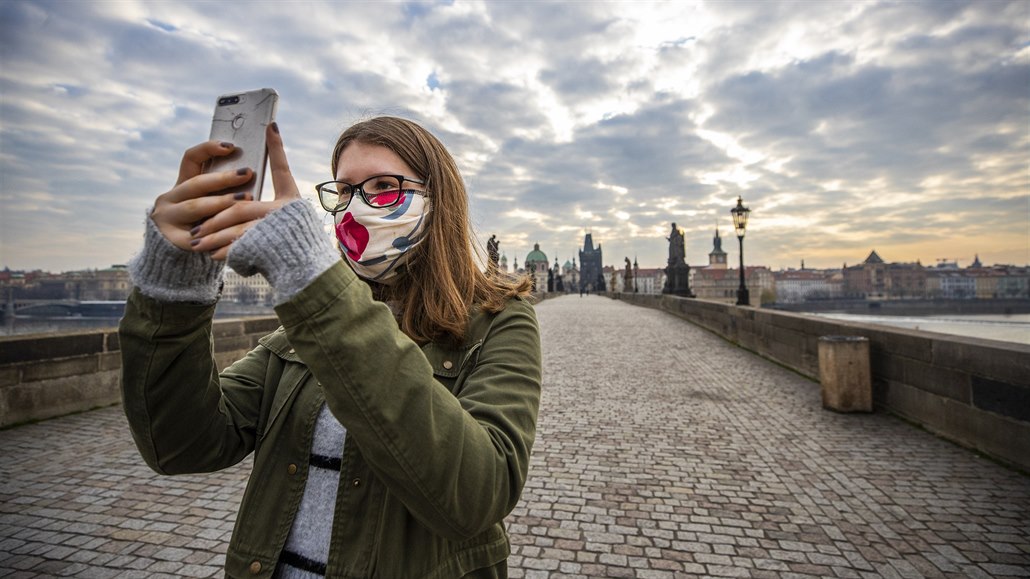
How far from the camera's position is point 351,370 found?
0.89 meters

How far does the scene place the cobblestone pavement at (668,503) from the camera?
10.7 ft

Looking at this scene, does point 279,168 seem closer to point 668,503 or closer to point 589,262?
point 668,503

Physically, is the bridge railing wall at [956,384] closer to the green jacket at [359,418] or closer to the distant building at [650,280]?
the green jacket at [359,418]

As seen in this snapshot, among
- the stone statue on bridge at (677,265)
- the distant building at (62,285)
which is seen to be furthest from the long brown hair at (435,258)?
the stone statue on bridge at (677,265)

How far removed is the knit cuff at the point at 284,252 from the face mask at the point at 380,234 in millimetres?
535

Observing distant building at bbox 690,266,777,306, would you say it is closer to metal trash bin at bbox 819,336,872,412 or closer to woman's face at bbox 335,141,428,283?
metal trash bin at bbox 819,336,872,412

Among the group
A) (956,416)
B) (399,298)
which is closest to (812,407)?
(956,416)

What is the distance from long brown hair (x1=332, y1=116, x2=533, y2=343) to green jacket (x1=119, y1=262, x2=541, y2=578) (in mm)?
63

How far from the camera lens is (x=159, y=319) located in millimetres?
1034

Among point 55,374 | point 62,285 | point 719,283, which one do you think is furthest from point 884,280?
point 55,374

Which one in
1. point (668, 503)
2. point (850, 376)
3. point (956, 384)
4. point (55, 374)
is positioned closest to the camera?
point (668, 503)

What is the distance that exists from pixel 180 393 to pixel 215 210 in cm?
52

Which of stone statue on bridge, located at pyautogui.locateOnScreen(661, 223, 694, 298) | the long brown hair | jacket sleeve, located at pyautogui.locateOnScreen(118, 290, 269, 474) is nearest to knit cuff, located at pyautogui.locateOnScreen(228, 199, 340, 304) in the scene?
jacket sleeve, located at pyautogui.locateOnScreen(118, 290, 269, 474)

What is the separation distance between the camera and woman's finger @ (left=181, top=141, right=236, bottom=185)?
0.91 m
